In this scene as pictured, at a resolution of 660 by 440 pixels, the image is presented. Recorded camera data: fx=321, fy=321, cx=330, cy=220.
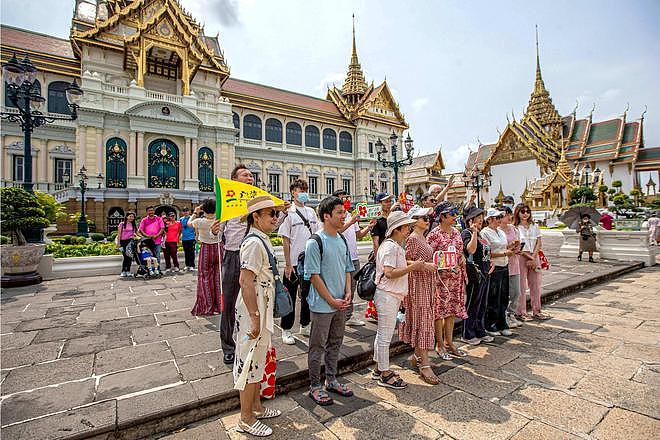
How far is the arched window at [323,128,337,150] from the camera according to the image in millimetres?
33469

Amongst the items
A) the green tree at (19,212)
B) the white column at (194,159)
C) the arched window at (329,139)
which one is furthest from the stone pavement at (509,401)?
the arched window at (329,139)

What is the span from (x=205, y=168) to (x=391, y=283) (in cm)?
2415

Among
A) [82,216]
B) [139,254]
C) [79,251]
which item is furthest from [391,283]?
[82,216]

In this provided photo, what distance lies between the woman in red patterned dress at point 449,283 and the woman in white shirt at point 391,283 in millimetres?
679

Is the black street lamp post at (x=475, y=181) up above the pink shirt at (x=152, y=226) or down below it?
above

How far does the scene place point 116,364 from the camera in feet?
10.5

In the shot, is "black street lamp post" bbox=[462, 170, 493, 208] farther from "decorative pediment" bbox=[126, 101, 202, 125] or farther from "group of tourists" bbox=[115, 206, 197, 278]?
"decorative pediment" bbox=[126, 101, 202, 125]

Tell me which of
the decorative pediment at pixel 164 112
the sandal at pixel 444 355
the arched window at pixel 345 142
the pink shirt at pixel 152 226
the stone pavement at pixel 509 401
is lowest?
the stone pavement at pixel 509 401

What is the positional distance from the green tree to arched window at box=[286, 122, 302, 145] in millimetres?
25178

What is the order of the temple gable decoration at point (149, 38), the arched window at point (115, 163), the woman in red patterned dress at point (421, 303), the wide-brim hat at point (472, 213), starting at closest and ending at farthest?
the woman in red patterned dress at point (421, 303) < the wide-brim hat at point (472, 213) < the arched window at point (115, 163) < the temple gable decoration at point (149, 38)

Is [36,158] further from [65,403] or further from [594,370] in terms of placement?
[594,370]

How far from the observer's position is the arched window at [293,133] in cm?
3112

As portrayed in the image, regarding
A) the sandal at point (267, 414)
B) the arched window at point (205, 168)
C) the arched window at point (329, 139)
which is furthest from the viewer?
the arched window at point (329, 139)

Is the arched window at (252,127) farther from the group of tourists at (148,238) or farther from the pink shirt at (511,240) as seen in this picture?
the pink shirt at (511,240)
